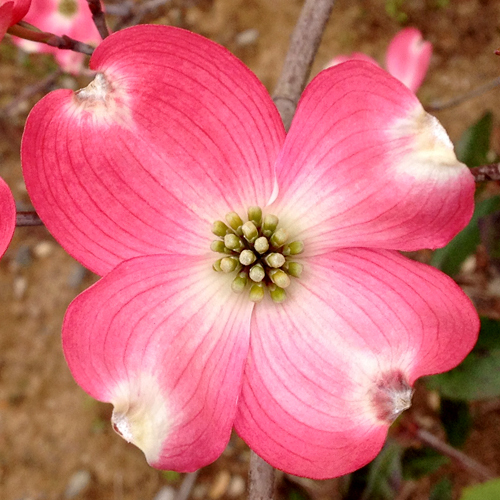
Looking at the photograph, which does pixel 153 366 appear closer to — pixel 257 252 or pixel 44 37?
pixel 257 252

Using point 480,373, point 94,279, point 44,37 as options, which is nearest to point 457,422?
point 480,373

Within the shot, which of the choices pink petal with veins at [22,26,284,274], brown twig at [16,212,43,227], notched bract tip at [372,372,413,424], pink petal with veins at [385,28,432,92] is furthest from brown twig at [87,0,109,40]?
pink petal with veins at [385,28,432,92]

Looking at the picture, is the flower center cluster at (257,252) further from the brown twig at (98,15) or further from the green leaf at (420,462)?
the green leaf at (420,462)

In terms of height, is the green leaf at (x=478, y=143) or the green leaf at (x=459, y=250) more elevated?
the green leaf at (x=478, y=143)

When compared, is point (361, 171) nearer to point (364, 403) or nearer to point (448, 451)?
point (364, 403)

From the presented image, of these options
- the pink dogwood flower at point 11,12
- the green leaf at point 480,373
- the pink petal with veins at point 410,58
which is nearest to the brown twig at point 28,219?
the pink dogwood flower at point 11,12

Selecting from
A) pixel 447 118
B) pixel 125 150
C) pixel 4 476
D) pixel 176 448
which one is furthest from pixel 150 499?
pixel 447 118

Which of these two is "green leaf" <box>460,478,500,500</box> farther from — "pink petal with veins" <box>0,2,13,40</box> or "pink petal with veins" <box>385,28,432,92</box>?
"pink petal with veins" <box>385,28,432,92</box>
